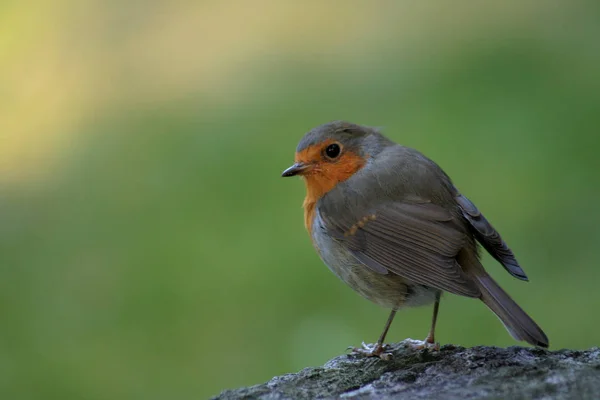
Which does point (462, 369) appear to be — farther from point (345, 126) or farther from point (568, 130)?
point (568, 130)

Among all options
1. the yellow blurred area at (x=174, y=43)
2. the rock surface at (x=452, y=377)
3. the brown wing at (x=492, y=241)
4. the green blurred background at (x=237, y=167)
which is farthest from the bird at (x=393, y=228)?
the yellow blurred area at (x=174, y=43)

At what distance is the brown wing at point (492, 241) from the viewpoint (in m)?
3.50

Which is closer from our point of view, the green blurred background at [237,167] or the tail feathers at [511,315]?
the tail feathers at [511,315]

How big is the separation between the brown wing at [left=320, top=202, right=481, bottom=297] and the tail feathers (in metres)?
0.05

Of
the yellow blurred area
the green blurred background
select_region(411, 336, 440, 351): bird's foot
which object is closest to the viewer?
select_region(411, 336, 440, 351): bird's foot

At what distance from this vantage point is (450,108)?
8.06 m

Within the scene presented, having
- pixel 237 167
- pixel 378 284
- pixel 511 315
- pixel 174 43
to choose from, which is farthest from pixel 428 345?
pixel 174 43

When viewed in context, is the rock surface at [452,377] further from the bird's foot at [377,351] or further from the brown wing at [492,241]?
the brown wing at [492,241]

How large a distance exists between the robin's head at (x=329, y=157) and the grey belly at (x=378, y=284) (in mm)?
421

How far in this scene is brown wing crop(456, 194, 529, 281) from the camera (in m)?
3.50

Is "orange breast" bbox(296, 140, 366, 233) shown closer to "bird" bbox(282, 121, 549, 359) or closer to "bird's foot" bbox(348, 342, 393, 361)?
"bird" bbox(282, 121, 549, 359)

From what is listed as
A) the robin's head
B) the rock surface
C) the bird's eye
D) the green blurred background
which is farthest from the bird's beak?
the green blurred background

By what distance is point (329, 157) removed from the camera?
410cm

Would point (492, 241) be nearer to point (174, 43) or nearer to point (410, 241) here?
point (410, 241)
